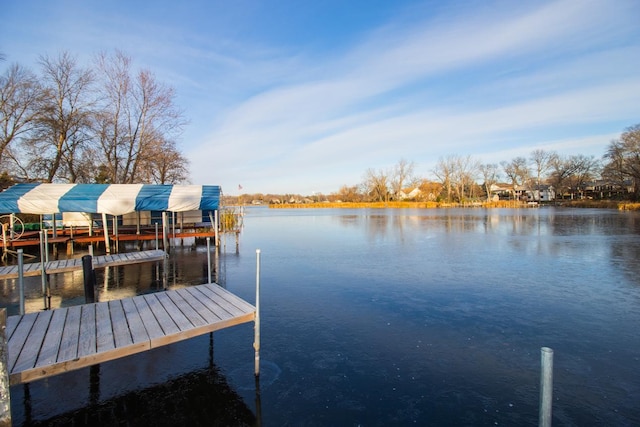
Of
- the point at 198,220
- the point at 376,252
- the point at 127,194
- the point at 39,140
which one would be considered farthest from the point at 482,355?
the point at 39,140

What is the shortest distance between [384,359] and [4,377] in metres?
3.70

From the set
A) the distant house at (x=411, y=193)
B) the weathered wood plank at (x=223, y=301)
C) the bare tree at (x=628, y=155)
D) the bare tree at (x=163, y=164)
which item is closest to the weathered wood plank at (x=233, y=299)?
the weathered wood plank at (x=223, y=301)

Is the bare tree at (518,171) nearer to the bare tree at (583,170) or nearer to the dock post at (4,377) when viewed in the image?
the bare tree at (583,170)

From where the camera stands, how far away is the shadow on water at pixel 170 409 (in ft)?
10.6

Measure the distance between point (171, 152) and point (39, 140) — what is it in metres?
7.54

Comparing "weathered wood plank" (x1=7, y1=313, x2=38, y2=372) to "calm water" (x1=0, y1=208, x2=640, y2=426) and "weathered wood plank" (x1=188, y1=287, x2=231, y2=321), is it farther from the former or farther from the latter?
→ "weathered wood plank" (x1=188, y1=287, x2=231, y2=321)

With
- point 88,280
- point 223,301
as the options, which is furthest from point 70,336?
point 88,280

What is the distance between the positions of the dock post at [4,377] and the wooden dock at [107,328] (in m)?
0.12

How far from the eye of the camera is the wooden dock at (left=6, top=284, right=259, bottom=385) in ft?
9.88

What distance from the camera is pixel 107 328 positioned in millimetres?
3723

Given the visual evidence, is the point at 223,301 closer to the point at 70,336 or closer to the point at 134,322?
the point at 134,322

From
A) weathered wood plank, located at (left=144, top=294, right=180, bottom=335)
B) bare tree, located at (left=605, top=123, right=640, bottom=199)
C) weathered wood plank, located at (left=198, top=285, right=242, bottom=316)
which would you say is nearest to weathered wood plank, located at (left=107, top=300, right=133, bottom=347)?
weathered wood plank, located at (left=144, top=294, right=180, bottom=335)

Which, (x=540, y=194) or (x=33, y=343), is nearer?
(x=33, y=343)

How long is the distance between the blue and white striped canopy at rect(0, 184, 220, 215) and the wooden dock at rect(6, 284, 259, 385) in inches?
331
